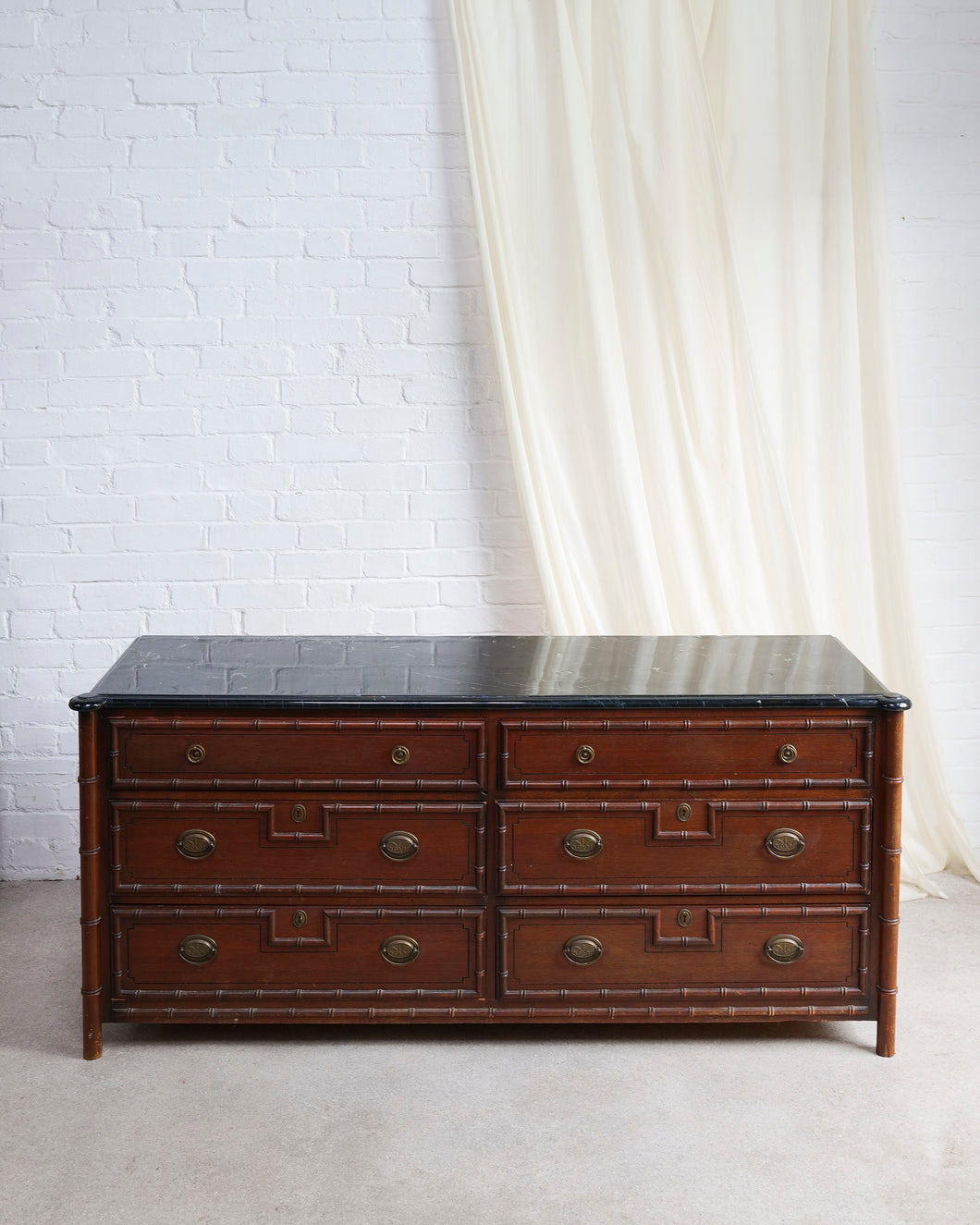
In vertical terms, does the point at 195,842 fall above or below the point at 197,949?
above

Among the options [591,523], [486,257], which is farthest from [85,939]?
[486,257]

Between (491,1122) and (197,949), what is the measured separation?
67 centimetres

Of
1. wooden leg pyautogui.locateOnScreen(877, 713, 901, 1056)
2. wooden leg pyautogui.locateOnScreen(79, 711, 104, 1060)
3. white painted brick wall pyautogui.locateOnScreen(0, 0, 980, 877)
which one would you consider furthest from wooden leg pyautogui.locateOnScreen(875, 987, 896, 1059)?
wooden leg pyautogui.locateOnScreen(79, 711, 104, 1060)

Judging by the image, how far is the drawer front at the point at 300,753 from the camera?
88.8 inches

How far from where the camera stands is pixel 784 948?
7.59 feet

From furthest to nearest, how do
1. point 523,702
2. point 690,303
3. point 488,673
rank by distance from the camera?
point 690,303
point 488,673
point 523,702

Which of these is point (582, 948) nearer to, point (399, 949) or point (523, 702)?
point (399, 949)

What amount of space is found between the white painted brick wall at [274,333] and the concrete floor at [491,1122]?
1071 mm

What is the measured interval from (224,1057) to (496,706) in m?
0.89

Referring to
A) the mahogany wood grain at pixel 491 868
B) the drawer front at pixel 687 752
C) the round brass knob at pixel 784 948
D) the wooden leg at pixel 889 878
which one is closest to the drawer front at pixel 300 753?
the mahogany wood grain at pixel 491 868

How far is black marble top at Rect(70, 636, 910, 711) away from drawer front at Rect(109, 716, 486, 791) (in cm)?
4

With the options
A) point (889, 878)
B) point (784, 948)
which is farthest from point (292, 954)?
point (889, 878)

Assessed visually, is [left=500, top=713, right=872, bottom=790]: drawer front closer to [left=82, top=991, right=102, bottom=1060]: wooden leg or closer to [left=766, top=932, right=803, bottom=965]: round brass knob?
[left=766, top=932, right=803, bottom=965]: round brass knob

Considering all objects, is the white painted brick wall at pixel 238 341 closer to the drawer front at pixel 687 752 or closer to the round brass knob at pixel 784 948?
the drawer front at pixel 687 752
